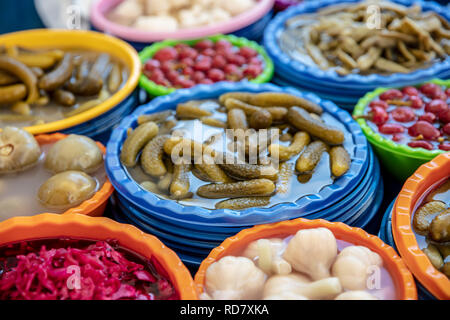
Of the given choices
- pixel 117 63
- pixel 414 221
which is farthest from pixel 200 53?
pixel 414 221

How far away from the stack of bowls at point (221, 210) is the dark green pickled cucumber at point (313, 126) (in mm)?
105

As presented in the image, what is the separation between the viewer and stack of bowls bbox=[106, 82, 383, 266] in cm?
155

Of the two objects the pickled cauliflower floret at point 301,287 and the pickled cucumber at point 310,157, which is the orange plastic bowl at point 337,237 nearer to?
the pickled cauliflower floret at point 301,287

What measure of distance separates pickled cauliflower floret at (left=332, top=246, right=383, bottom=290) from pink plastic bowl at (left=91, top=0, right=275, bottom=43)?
6.57 ft

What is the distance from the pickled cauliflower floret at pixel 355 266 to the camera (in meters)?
1.31

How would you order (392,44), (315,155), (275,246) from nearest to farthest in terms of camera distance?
1. (275,246)
2. (315,155)
3. (392,44)

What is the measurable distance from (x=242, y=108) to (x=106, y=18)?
5.70 ft

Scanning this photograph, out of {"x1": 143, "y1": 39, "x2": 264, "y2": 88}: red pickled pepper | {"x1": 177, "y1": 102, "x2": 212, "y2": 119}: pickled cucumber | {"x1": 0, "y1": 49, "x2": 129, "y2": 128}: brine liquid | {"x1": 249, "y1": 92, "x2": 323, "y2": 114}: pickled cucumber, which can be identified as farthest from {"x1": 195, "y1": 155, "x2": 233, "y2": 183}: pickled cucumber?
{"x1": 0, "y1": 49, "x2": 129, "y2": 128}: brine liquid

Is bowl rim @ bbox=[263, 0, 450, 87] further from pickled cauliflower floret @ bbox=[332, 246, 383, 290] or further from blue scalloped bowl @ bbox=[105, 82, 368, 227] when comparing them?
pickled cauliflower floret @ bbox=[332, 246, 383, 290]

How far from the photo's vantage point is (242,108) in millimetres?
2059

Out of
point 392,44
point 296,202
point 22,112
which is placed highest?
point 392,44

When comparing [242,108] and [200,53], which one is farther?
[200,53]

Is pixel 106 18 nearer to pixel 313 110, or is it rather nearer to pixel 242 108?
pixel 242 108

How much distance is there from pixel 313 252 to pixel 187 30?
2.00 meters
